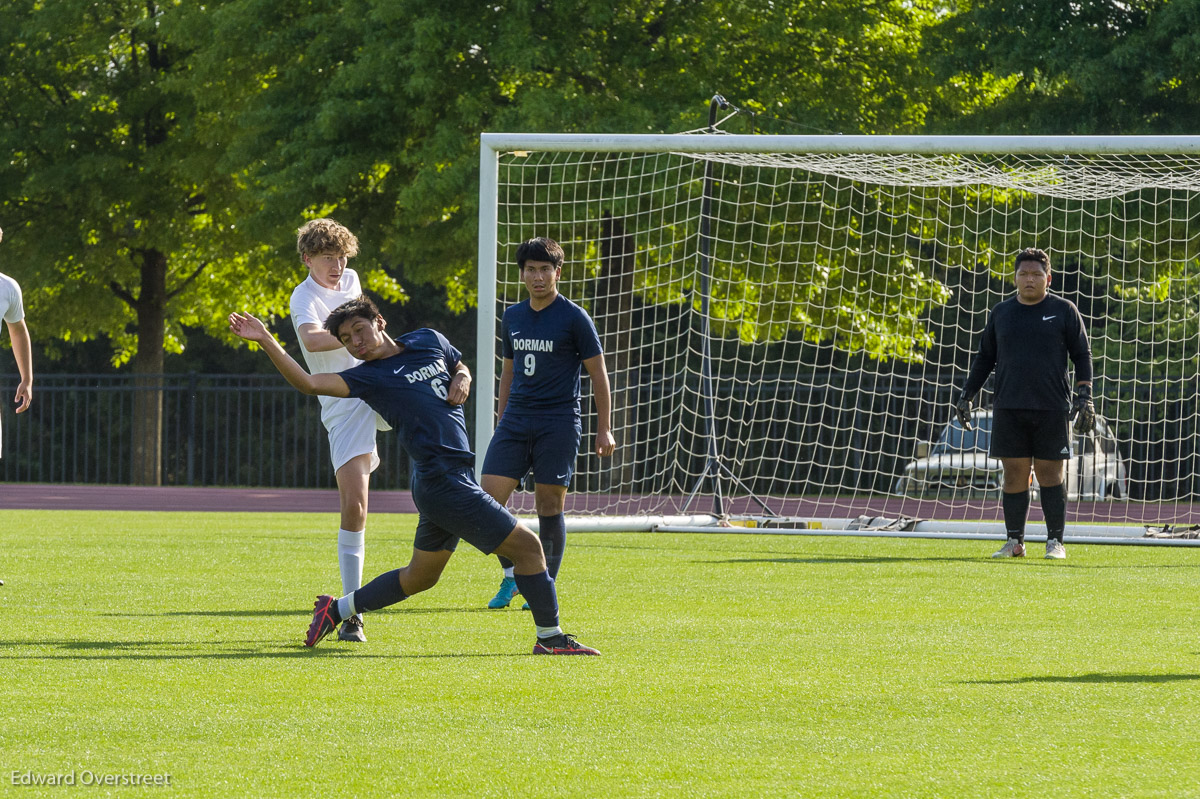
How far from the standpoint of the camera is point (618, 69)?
66.7 feet

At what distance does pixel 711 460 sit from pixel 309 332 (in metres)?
8.95

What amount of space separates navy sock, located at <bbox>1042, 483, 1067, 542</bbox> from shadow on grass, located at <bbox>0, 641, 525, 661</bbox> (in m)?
5.74

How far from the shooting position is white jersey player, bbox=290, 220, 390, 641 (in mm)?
6844

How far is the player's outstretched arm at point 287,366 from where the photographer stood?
18.5 feet

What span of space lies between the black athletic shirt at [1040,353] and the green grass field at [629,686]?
1304mm

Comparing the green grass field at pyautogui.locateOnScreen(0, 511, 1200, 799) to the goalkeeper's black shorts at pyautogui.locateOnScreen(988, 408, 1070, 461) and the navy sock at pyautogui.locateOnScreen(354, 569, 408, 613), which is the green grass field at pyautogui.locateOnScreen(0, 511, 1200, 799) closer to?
the navy sock at pyautogui.locateOnScreen(354, 569, 408, 613)

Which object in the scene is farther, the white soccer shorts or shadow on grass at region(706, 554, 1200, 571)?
shadow on grass at region(706, 554, 1200, 571)

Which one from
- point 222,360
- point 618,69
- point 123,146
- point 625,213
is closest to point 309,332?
point 625,213

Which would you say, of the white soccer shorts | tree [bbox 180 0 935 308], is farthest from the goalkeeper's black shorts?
tree [bbox 180 0 935 308]

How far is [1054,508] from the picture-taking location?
10578mm

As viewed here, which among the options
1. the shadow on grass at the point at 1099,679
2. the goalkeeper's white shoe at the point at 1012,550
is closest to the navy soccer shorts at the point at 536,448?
the shadow on grass at the point at 1099,679

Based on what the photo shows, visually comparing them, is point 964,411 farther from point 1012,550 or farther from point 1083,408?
point 1012,550

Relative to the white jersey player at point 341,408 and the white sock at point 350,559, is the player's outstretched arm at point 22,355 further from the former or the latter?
the white sock at point 350,559

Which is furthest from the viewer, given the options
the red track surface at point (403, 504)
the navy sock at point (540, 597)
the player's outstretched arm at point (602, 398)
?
the red track surface at point (403, 504)
